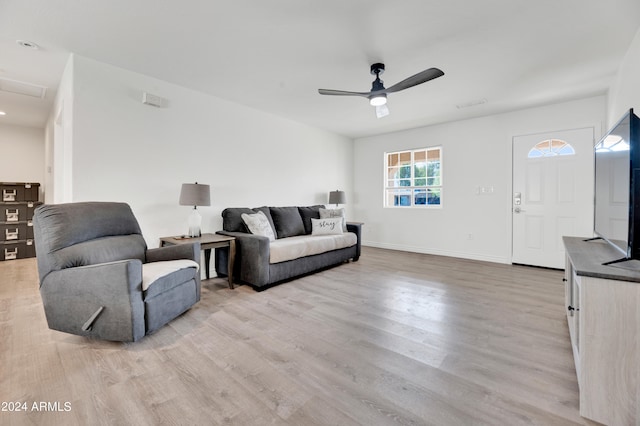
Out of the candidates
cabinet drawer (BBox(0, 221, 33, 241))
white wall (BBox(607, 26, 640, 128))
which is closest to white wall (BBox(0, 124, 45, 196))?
cabinet drawer (BBox(0, 221, 33, 241))

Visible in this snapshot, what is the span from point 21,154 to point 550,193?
30.6ft

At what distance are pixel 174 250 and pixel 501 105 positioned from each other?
482cm

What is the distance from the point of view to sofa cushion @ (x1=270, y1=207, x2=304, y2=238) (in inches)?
170

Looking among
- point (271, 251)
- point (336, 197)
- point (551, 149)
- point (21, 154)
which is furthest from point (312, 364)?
point (21, 154)

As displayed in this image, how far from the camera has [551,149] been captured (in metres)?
4.16

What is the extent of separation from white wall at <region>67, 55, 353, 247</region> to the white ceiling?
255mm

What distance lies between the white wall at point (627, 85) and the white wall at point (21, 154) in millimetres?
8795

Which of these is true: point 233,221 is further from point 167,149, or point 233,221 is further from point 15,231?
point 15,231

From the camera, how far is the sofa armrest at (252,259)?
10.5 ft

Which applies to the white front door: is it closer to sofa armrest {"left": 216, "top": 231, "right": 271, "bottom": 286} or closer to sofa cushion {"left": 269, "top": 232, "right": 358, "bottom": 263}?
sofa cushion {"left": 269, "top": 232, "right": 358, "bottom": 263}

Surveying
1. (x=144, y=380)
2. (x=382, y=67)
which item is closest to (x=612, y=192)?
(x=382, y=67)

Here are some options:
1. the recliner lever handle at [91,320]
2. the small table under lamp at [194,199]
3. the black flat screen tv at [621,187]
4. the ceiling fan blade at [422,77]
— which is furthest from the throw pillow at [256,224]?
the black flat screen tv at [621,187]

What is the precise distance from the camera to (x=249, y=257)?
330 cm

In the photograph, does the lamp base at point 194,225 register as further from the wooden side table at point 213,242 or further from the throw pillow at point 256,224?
the throw pillow at point 256,224
